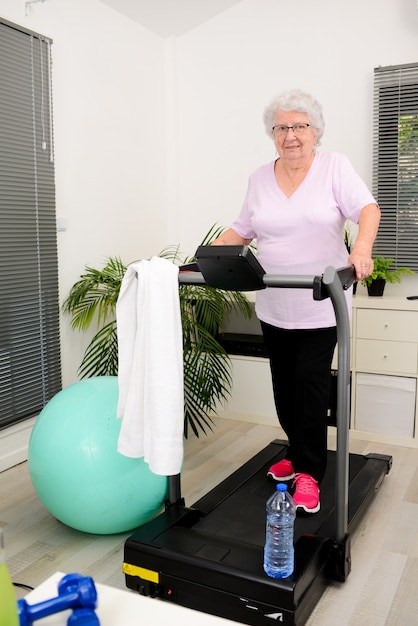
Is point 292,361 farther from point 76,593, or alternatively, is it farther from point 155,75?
point 155,75

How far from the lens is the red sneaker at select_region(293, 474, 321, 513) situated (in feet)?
7.80

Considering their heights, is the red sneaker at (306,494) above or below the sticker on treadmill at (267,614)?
above

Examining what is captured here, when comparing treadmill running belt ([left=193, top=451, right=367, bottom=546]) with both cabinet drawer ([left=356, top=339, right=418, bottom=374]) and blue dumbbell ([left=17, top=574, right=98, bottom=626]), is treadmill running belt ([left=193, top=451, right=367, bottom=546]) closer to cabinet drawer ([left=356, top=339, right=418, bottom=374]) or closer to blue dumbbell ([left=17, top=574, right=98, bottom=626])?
cabinet drawer ([left=356, top=339, right=418, bottom=374])

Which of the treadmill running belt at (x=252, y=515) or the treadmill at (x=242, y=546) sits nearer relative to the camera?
the treadmill at (x=242, y=546)

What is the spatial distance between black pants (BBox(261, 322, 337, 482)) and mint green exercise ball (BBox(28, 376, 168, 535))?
0.55 metres

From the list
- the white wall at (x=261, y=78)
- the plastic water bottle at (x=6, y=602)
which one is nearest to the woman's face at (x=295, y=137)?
the white wall at (x=261, y=78)

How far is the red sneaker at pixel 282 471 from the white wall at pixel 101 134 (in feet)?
4.49

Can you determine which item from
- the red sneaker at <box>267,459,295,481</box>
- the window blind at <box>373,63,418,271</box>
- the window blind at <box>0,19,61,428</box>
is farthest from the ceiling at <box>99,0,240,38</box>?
the red sneaker at <box>267,459,295,481</box>

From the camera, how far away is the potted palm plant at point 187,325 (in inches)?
127

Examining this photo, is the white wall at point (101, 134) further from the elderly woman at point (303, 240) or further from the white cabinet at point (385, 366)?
the white cabinet at point (385, 366)

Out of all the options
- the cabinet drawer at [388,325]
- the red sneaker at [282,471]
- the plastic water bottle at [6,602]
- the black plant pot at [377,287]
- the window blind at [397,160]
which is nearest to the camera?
the plastic water bottle at [6,602]

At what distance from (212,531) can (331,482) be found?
0.70 meters

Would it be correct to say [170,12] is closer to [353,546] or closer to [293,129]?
[293,129]

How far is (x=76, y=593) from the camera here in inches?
38.7
